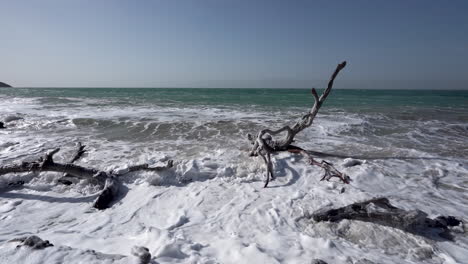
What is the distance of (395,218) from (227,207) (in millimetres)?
2030

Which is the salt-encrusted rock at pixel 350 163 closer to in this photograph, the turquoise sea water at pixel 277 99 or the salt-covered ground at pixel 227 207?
the salt-covered ground at pixel 227 207

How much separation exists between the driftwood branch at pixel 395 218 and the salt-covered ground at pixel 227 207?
0.08m

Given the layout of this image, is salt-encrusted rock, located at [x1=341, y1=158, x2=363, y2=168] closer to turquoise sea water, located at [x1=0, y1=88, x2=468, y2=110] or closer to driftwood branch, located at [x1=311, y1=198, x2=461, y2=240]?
driftwood branch, located at [x1=311, y1=198, x2=461, y2=240]

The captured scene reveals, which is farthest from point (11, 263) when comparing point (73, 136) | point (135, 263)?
point (73, 136)

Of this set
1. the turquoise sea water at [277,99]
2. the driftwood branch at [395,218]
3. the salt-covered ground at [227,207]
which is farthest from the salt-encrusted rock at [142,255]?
the turquoise sea water at [277,99]

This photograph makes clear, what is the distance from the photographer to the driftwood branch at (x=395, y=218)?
2695mm

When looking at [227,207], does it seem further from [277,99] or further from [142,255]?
[277,99]

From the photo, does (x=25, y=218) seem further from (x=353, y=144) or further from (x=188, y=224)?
(x=353, y=144)

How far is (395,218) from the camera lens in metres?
2.74

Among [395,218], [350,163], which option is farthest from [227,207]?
[350,163]

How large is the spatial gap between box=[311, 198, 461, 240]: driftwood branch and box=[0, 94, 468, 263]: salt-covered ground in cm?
8

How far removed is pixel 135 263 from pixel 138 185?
235 cm

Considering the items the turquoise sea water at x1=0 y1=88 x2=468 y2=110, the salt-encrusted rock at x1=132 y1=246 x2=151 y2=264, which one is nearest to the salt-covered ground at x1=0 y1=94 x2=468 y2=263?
the salt-encrusted rock at x1=132 y1=246 x2=151 y2=264

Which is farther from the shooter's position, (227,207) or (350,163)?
(350,163)
